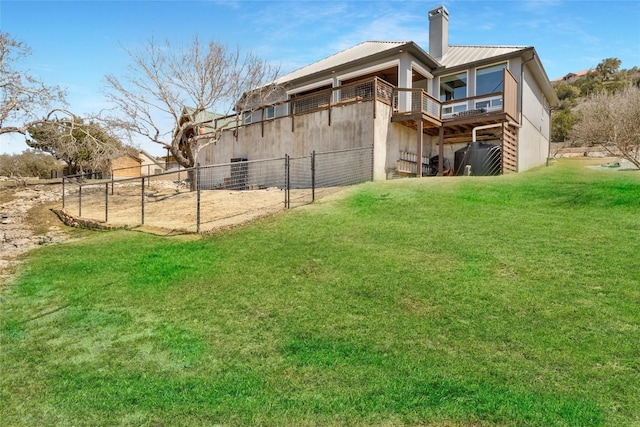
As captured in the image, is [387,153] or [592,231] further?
[387,153]

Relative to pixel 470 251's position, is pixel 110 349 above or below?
below

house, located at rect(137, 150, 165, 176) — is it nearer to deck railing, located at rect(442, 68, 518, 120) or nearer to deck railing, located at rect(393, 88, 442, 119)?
deck railing, located at rect(393, 88, 442, 119)

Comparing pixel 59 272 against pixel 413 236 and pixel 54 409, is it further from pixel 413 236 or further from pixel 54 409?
pixel 413 236

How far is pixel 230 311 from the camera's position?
14.1ft

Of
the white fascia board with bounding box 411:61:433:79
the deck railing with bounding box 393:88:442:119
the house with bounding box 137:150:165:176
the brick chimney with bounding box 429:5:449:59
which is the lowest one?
the house with bounding box 137:150:165:176

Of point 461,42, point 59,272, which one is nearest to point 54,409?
point 59,272

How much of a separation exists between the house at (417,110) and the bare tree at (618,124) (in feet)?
12.1

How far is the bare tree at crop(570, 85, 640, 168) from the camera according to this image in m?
18.2

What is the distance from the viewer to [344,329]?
145 inches

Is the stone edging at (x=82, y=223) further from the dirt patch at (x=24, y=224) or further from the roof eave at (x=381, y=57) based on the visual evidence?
the roof eave at (x=381, y=57)

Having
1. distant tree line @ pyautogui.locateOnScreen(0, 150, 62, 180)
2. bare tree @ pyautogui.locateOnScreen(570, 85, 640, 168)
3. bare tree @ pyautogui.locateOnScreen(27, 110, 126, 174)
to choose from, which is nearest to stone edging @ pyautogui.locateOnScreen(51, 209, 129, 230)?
bare tree @ pyautogui.locateOnScreen(27, 110, 126, 174)

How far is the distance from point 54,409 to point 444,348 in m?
3.04

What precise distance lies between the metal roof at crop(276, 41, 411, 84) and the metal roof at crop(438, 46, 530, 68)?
108 inches

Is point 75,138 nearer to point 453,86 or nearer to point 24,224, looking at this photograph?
point 24,224
